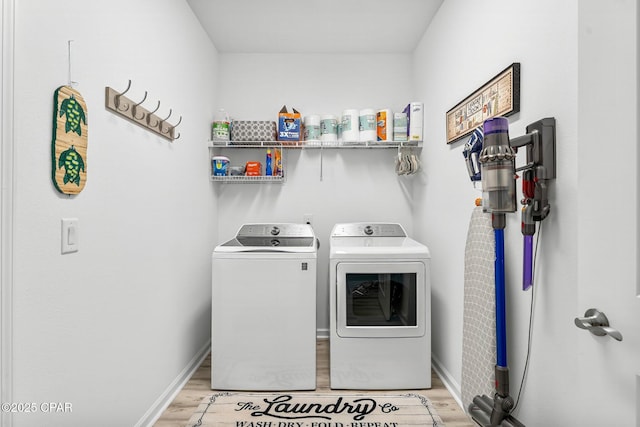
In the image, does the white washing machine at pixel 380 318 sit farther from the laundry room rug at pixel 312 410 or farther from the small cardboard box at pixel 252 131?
the small cardboard box at pixel 252 131

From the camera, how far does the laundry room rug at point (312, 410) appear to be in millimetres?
1820

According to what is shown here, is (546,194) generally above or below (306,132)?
below

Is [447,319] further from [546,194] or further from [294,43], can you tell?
[294,43]

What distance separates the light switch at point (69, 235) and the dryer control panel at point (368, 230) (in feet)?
5.90

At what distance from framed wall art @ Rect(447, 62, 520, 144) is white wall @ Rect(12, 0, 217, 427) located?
5.55 feet

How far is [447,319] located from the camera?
224 centimetres

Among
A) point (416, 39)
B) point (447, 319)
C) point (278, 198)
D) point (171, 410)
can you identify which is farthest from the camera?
point (278, 198)

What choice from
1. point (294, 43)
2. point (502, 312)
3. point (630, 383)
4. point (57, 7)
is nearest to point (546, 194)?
point (502, 312)

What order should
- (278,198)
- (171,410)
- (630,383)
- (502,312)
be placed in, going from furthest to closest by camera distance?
(278,198)
(171,410)
(502,312)
(630,383)

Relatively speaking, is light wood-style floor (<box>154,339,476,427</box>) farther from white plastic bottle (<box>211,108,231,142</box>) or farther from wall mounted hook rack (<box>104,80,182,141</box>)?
white plastic bottle (<box>211,108,231,142</box>)

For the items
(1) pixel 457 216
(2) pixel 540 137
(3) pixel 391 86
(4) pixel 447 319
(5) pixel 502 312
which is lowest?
(4) pixel 447 319

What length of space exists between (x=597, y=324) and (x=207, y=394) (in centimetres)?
208

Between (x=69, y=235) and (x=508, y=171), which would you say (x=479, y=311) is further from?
(x=69, y=235)

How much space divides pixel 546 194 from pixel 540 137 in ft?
0.67
